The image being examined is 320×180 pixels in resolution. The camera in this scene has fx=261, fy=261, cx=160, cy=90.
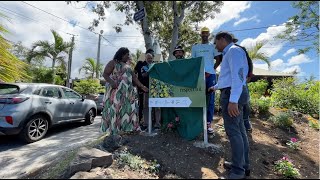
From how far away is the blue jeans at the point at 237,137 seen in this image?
10.4ft

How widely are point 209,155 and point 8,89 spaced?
5000 mm

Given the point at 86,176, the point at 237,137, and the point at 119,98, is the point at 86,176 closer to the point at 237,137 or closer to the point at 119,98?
the point at 237,137

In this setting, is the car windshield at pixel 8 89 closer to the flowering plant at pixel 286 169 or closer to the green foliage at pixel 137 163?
the green foliage at pixel 137 163

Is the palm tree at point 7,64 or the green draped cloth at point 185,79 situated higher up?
the palm tree at point 7,64

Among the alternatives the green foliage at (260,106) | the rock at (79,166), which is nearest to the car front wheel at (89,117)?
the green foliage at (260,106)

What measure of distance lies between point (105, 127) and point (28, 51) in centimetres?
1622

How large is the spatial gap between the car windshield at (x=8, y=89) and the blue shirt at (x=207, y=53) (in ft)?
14.1

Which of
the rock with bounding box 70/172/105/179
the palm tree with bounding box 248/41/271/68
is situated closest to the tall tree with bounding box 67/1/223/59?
the palm tree with bounding box 248/41/271/68

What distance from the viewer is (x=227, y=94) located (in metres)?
3.37

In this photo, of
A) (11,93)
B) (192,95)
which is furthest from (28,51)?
(192,95)

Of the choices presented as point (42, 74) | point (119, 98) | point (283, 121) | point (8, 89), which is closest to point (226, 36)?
point (119, 98)

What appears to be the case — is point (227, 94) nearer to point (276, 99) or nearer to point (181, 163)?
point (181, 163)

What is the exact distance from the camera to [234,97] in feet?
10.3

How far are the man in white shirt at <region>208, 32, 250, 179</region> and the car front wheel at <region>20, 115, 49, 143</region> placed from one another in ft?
15.7
